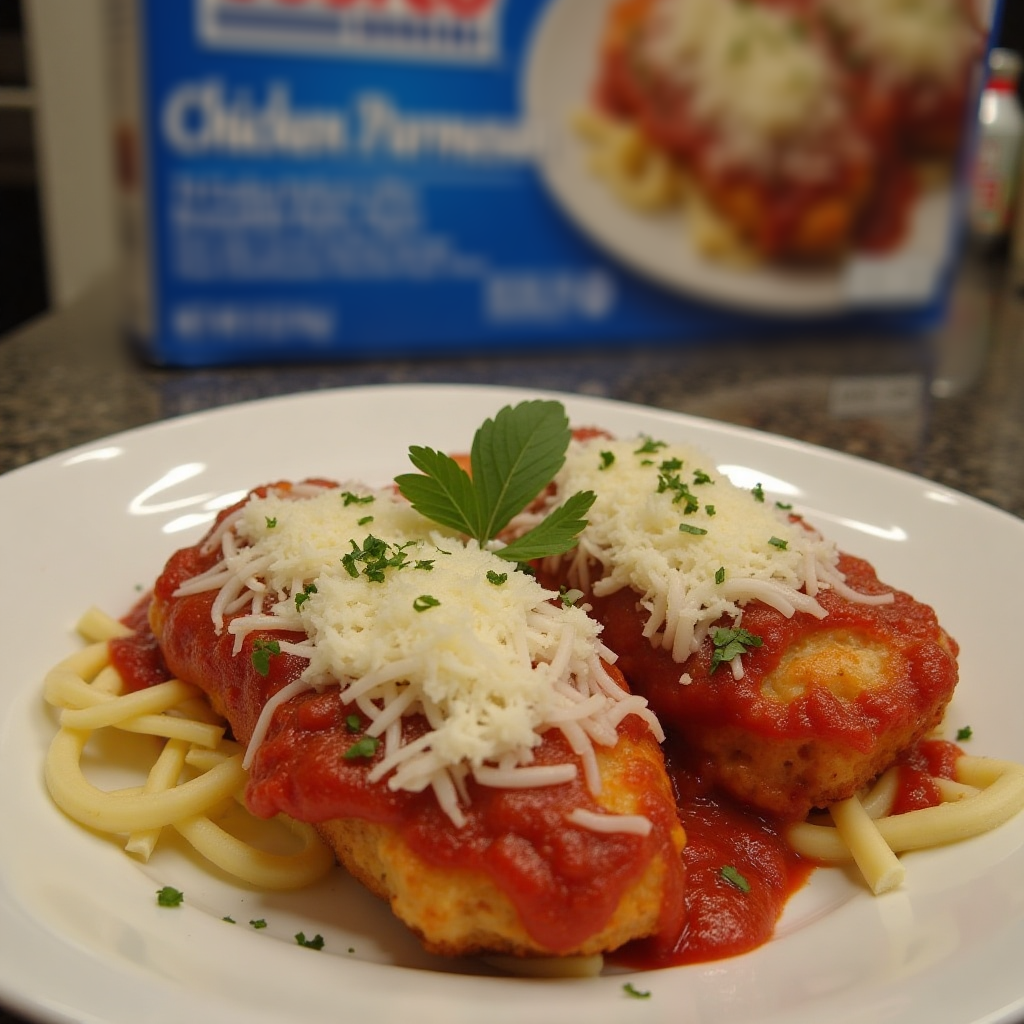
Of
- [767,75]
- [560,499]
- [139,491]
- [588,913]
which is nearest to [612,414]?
[560,499]

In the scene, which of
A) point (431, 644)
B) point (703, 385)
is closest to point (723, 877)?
point (431, 644)

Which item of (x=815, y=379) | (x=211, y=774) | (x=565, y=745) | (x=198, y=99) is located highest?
(x=198, y=99)

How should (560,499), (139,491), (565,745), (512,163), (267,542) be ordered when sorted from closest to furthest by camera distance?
(565,745) → (267,542) → (560,499) → (139,491) → (512,163)

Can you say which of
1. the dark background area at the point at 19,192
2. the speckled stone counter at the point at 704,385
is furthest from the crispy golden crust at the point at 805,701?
the dark background area at the point at 19,192

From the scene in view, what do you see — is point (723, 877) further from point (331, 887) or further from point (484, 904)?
point (331, 887)

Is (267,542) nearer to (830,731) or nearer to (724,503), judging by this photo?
(724,503)

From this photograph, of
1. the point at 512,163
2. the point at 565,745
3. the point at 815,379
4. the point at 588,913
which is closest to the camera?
the point at 588,913

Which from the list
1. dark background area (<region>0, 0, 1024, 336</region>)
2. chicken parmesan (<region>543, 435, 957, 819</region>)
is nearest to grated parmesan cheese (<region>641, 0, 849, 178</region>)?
chicken parmesan (<region>543, 435, 957, 819</region>)
